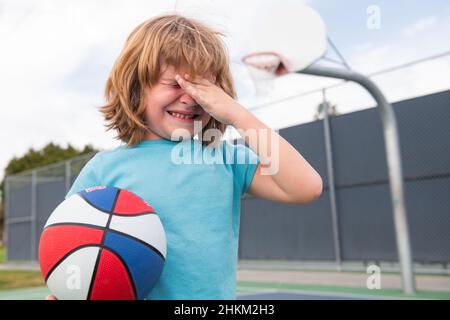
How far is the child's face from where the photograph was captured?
53.0 inches

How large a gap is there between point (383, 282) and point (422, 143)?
188 centimetres

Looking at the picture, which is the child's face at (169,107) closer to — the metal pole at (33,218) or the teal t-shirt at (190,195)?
the teal t-shirt at (190,195)

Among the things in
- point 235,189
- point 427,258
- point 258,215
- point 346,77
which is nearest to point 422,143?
point 427,258

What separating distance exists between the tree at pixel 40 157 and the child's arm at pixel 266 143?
1398 inches

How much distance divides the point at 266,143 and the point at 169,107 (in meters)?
0.29

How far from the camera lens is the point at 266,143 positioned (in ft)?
4.14

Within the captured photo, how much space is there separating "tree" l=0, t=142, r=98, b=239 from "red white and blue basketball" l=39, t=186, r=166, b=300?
1394 inches

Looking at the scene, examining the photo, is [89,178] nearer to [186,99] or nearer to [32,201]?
[186,99]

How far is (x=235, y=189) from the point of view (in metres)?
1.43

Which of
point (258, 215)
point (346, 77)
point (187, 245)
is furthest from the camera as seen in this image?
point (258, 215)

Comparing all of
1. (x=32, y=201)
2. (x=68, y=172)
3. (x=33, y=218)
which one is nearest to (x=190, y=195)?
(x=68, y=172)

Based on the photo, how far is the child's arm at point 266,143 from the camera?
4.12 feet

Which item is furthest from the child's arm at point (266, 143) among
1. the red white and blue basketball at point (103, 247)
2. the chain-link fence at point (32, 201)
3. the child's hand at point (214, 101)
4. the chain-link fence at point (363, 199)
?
the chain-link fence at point (32, 201)
